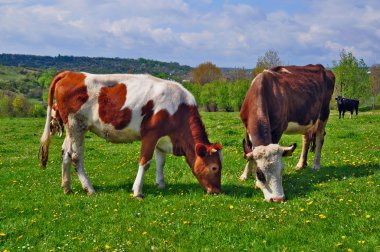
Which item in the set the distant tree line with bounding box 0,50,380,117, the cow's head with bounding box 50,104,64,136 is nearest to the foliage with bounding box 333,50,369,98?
the distant tree line with bounding box 0,50,380,117

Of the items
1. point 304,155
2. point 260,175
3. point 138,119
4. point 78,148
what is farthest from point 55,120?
point 260,175

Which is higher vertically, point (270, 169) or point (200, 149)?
point (200, 149)

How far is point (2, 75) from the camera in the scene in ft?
606

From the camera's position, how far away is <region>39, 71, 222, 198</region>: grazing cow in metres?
11.0

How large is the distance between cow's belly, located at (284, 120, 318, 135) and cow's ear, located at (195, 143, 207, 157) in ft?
12.5

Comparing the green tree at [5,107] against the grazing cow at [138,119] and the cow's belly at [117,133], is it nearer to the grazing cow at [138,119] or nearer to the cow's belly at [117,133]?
the grazing cow at [138,119]

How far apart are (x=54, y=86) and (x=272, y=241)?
786 cm

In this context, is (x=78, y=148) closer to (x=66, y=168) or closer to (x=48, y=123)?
(x=66, y=168)

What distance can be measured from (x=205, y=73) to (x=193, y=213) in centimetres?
15988

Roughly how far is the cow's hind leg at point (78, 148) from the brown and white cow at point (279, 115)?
183 inches

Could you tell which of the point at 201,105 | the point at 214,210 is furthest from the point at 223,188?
the point at 201,105

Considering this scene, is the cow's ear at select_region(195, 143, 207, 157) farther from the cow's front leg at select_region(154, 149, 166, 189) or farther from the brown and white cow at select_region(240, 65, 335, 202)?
the cow's front leg at select_region(154, 149, 166, 189)

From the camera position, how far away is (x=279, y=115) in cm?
1225

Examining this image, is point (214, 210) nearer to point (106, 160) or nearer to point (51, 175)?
point (51, 175)
